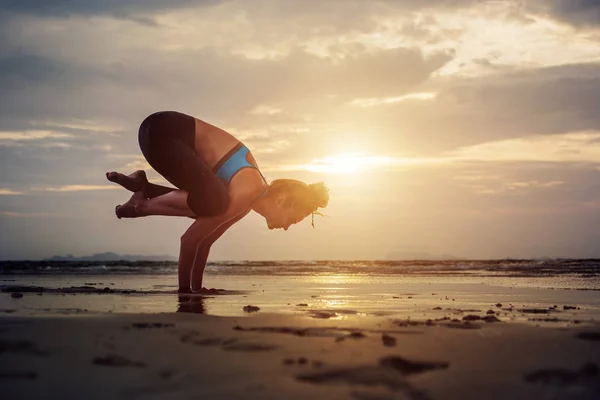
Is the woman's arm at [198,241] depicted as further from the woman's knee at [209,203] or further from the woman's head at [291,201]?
the woman's head at [291,201]

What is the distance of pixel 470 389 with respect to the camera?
126 inches

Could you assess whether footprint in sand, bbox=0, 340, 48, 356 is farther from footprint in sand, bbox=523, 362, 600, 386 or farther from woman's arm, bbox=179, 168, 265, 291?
woman's arm, bbox=179, 168, 265, 291

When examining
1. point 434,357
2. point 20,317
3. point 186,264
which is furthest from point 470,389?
point 186,264

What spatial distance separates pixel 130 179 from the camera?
881 cm

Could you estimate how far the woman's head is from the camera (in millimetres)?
9070

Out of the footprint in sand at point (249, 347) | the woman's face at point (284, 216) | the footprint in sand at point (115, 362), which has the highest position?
the woman's face at point (284, 216)

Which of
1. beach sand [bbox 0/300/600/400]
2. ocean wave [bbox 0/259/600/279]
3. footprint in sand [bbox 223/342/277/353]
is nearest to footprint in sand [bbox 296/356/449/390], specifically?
beach sand [bbox 0/300/600/400]

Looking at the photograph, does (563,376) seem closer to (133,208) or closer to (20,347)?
(20,347)

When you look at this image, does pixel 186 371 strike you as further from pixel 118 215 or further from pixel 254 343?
pixel 118 215

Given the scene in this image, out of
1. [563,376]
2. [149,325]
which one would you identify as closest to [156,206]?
[149,325]

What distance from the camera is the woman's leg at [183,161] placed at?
8.43 meters

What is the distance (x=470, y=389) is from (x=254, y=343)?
168cm

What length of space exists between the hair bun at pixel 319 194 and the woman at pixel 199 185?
87mm

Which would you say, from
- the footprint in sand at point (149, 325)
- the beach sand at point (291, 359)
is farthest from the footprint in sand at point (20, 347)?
the footprint in sand at point (149, 325)
